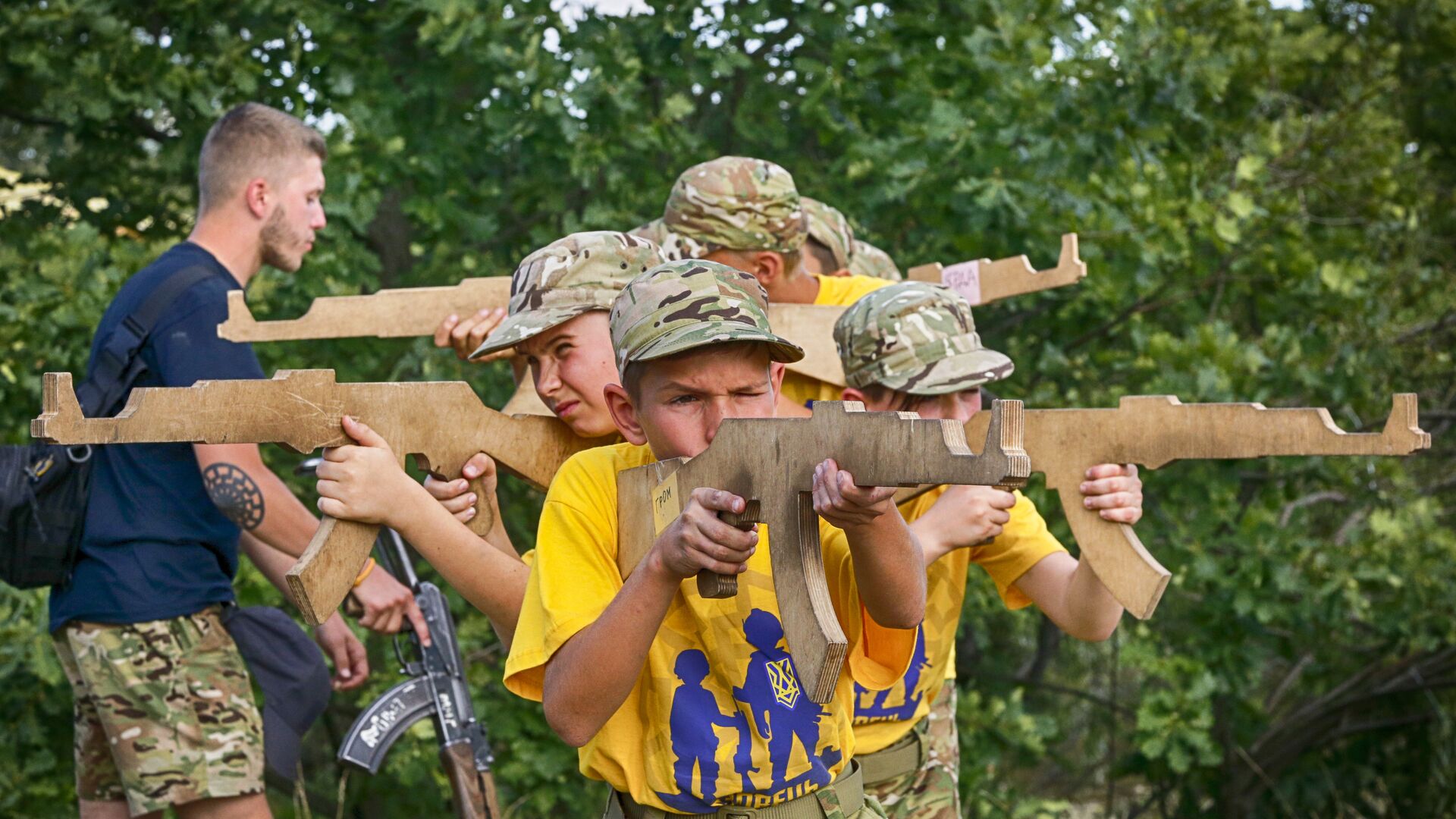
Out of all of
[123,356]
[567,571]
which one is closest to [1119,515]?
[567,571]

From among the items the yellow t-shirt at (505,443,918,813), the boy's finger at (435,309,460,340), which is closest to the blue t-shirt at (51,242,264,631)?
the boy's finger at (435,309,460,340)

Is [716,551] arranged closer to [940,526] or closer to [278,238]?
[940,526]

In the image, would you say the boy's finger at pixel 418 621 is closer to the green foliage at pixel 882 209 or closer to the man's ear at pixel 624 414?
the man's ear at pixel 624 414

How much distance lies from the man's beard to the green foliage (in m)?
1.63

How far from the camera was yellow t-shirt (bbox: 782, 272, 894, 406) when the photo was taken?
129 inches

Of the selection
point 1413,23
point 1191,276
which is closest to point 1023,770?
point 1191,276

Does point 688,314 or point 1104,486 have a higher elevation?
point 688,314

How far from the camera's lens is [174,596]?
3.25 metres

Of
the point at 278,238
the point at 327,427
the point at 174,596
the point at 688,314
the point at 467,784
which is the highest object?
the point at 278,238

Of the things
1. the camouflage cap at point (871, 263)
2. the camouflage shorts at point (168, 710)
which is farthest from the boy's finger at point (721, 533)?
the camouflage cap at point (871, 263)

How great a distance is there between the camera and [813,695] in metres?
1.71

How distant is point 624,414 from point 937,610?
1.08m

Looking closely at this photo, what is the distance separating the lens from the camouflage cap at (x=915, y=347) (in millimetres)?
2824

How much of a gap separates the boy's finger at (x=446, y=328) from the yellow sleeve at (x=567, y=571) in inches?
44.6
